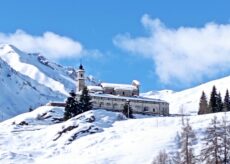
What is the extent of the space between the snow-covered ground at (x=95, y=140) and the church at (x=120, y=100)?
35454 mm

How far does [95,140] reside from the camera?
395ft

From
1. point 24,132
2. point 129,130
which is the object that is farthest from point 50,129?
point 129,130

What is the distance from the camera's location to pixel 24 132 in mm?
139500

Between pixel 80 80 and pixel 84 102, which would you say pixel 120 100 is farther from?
pixel 84 102

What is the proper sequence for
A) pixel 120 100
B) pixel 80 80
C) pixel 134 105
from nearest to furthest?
pixel 120 100, pixel 134 105, pixel 80 80

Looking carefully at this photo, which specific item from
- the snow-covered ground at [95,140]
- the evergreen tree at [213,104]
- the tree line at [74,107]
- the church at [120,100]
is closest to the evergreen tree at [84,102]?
the tree line at [74,107]

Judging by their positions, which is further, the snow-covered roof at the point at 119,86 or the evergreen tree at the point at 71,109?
the snow-covered roof at the point at 119,86

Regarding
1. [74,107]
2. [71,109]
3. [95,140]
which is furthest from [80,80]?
[95,140]

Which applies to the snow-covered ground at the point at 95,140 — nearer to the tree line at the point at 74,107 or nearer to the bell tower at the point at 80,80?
the tree line at the point at 74,107

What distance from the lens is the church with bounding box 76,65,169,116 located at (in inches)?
7101

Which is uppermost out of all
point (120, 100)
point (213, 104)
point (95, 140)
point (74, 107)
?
point (120, 100)

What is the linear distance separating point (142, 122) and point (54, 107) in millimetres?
→ 42488

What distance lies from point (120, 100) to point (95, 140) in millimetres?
62101

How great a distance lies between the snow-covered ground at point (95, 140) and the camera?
10975 centimetres
